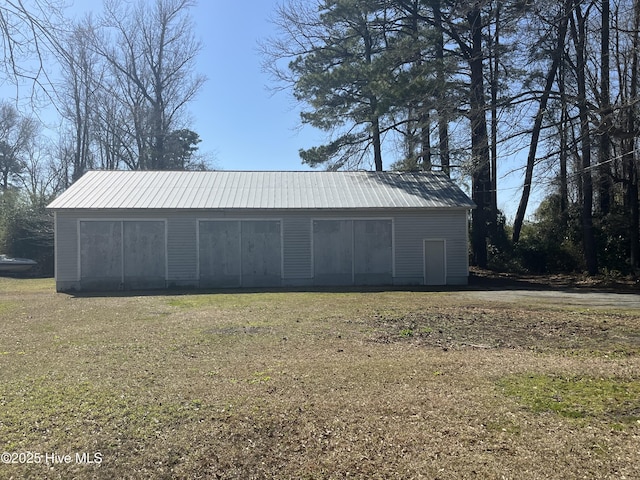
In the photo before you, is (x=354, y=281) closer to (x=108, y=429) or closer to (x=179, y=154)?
(x=108, y=429)

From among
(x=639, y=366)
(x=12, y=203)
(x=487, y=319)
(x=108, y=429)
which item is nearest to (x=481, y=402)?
(x=639, y=366)

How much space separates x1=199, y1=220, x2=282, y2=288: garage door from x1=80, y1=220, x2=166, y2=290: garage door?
5.41 feet

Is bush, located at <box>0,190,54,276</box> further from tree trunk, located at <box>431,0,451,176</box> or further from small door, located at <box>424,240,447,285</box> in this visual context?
tree trunk, located at <box>431,0,451,176</box>

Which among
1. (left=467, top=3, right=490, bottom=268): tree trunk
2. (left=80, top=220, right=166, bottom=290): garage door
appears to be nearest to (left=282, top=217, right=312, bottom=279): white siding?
(left=80, top=220, right=166, bottom=290): garage door

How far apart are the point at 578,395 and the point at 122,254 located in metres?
17.6

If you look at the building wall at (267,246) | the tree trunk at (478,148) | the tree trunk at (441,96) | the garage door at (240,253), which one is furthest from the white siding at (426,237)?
the garage door at (240,253)

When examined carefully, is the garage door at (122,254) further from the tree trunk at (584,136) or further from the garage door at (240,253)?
Answer: the tree trunk at (584,136)

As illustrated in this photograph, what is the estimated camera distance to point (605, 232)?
23.3 m

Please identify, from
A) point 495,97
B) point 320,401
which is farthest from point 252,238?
point 320,401

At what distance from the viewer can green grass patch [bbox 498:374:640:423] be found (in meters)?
4.66

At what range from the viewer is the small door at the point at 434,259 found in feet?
67.3

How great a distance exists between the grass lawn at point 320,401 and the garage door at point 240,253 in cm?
1021

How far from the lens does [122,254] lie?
19.5 metres

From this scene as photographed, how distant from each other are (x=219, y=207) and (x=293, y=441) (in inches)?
633
